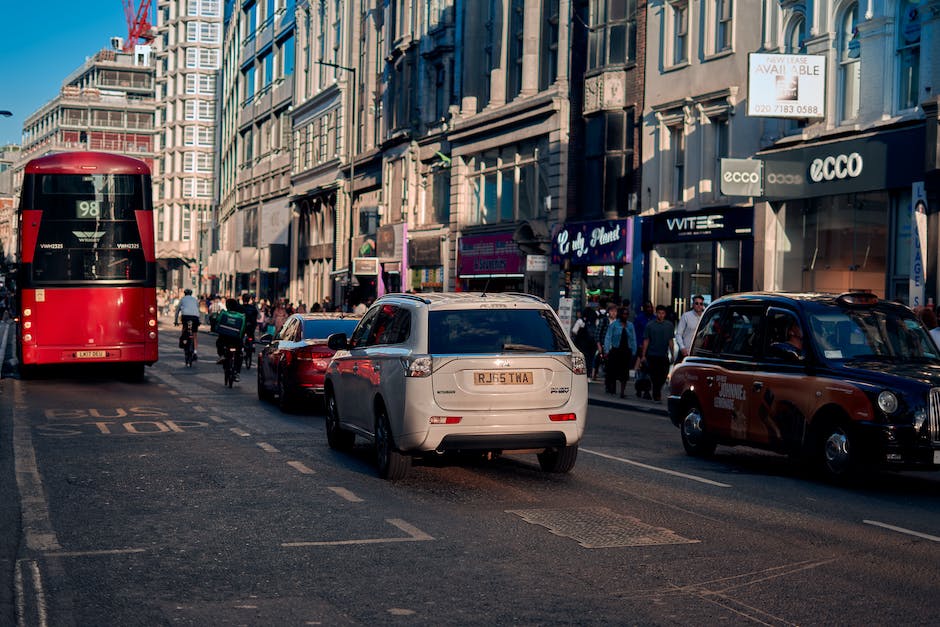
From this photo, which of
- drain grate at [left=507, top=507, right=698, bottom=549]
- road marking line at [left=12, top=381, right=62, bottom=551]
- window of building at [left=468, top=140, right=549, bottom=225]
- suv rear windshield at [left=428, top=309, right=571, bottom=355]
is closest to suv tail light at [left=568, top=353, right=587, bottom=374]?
suv rear windshield at [left=428, top=309, right=571, bottom=355]

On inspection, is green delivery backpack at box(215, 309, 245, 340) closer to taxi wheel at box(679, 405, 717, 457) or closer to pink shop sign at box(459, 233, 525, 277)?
taxi wheel at box(679, 405, 717, 457)

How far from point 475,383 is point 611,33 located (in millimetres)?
26801

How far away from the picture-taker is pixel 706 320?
48.6 ft

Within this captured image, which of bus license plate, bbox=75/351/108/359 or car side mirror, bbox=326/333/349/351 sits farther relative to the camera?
bus license plate, bbox=75/351/108/359

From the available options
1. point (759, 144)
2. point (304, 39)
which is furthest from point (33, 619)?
point (304, 39)

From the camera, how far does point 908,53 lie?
82.2 feet

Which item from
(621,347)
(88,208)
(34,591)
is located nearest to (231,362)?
(88,208)

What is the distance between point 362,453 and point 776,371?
4.50 metres

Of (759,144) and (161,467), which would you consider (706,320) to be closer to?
(161,467)

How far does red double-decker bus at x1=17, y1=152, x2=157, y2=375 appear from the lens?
2469cm

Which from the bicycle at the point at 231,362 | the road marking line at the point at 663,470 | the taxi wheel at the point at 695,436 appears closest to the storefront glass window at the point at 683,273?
the bicycle at the point at 231,362

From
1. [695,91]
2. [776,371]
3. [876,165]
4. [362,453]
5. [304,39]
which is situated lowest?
[362,453]

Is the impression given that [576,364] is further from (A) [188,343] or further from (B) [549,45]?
(B) [549,45]

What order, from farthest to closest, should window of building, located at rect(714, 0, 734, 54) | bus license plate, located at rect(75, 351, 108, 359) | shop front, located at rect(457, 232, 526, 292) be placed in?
shop front, located at rect(457, 232, 526, 292)
window of building, located at rect(714, 0, 734, 54)
bus license plate, located at rect(75, 351, 108, 359)
